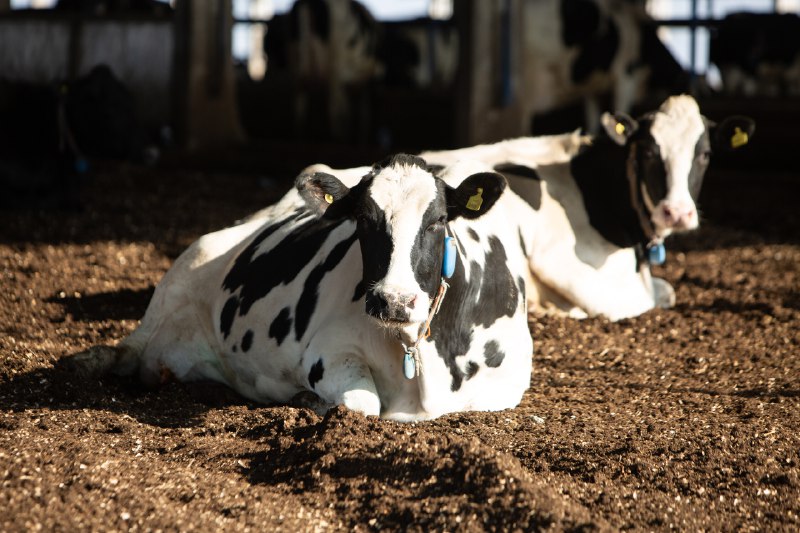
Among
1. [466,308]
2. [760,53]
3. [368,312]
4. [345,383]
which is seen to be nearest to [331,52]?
[760,53]

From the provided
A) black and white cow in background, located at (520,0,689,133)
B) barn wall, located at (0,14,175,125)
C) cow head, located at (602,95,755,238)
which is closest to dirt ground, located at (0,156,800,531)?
cow head, located at (602,95,755,238)

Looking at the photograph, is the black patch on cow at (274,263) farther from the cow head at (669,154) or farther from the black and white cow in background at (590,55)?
the black and white cow in background at (590,55)

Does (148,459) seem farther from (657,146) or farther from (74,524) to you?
(657,146)

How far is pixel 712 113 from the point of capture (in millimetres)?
14375

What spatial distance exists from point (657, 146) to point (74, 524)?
501 cm

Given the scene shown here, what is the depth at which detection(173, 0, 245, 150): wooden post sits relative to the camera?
44.1ft

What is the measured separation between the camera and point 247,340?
5.89 m

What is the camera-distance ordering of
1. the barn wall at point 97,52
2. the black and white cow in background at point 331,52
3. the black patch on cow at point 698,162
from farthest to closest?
1. the black and white cow in background at point 331,52
2. the barn wall at point 97,52
3. the black patch on cow at point 698,162

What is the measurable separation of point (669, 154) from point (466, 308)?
290 cm

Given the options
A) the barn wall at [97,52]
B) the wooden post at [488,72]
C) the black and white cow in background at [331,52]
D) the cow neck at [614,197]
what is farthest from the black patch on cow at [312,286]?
the black and white cow in background at [331,52]

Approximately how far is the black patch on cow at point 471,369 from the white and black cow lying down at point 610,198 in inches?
86.3

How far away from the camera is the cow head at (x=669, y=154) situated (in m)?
7.44

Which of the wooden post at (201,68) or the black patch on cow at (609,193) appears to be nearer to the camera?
the black patch on cow at (609,193)

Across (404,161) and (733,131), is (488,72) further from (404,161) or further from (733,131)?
(404,161)
